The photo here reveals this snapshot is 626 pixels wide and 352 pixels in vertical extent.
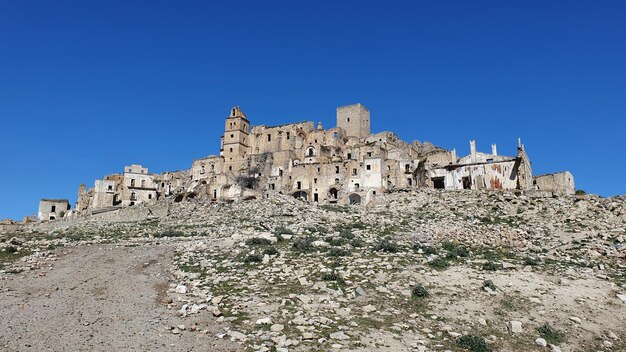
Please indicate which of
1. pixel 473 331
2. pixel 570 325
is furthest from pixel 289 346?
pixel 570 325

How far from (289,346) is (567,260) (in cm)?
1667

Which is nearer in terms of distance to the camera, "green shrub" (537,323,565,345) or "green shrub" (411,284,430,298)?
"green shrub" (537,323,565,345)

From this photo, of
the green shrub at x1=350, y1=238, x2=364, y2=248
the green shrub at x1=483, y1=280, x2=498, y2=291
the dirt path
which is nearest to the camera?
the dirt path

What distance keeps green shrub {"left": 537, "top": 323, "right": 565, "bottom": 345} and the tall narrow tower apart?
→ 218 feet

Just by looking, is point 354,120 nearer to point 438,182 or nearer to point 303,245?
point 438,182

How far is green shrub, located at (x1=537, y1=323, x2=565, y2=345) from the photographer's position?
14.0 metres

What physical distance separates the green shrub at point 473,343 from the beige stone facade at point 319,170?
114ft

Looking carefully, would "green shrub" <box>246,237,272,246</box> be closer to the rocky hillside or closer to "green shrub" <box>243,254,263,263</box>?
the rocky hillside

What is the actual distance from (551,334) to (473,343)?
3.02 meters

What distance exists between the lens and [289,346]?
39.4ft

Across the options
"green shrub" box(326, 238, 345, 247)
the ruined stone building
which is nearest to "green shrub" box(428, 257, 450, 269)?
"green shrub" box(326, 238, 345, 247)

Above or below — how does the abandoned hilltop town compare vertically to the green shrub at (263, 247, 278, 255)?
above

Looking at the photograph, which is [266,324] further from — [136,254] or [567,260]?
[567,260]

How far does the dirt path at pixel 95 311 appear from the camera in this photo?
40.1 feet
